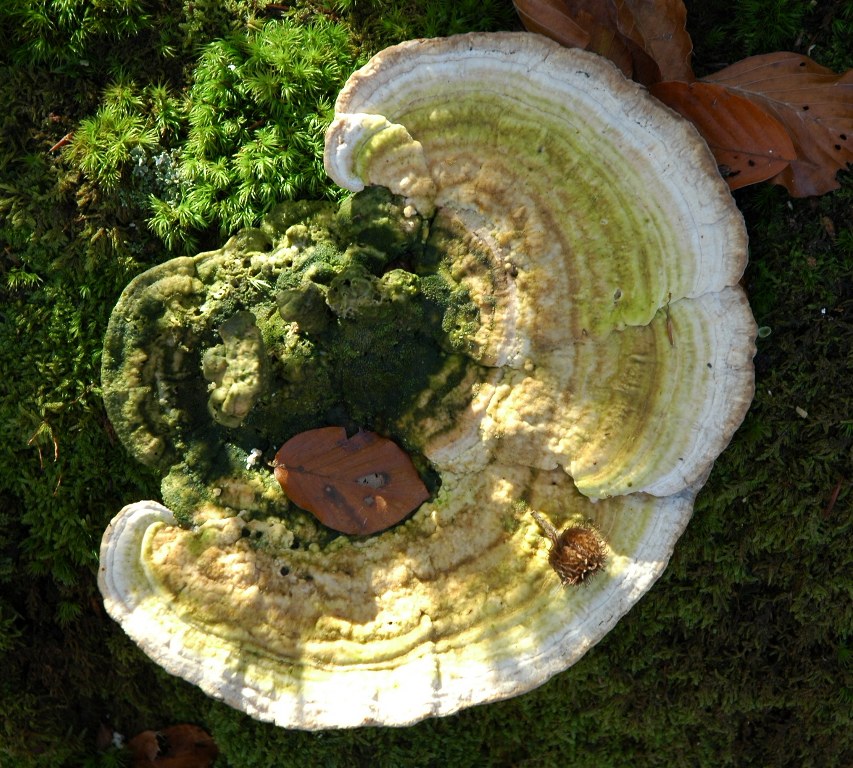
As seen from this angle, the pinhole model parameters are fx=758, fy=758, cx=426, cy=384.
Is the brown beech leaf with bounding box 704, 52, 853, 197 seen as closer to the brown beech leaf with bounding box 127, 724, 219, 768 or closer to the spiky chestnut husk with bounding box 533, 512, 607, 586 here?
the spiky chestnut husk with bounding box 533, 512, 607, 586

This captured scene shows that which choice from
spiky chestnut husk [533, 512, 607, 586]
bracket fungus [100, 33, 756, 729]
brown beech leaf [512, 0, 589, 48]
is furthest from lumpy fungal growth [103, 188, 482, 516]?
brown beech leaf [512, 0, 589, 48]

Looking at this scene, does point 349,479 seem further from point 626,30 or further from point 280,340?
point 626,30

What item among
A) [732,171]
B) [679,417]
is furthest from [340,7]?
[679,417]

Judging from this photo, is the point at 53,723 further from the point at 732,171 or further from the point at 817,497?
the point at 732,171

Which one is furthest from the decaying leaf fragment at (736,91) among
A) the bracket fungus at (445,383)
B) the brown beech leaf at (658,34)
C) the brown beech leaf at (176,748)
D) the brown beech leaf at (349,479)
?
the brown beech leaf at (176,748)

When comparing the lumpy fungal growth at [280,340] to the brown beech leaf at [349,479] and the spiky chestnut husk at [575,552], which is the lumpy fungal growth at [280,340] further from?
the spiky chestnut husk at [575,552]

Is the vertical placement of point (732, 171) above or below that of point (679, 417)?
above
